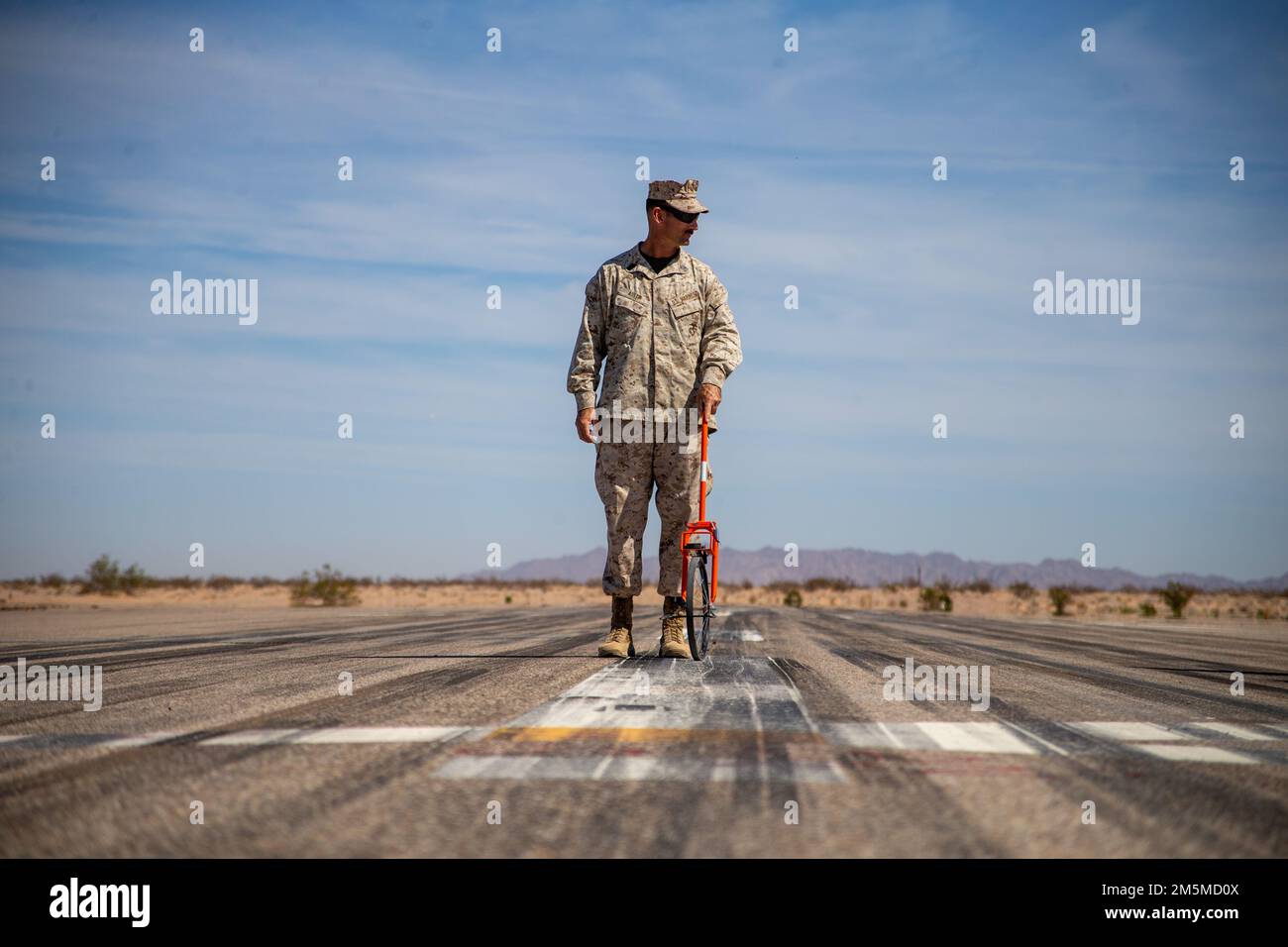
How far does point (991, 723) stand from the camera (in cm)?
427

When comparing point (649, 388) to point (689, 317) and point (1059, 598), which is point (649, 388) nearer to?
point (689, 317)

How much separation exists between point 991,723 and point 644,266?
423cm

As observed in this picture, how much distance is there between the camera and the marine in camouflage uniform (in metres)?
7.33

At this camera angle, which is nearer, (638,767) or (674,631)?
(638,767)

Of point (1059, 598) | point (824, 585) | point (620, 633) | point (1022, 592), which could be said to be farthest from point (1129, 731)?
point (824, 585)

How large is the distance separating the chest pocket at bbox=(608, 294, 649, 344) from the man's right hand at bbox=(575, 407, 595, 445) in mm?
535

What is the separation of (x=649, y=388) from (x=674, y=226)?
3.65ft

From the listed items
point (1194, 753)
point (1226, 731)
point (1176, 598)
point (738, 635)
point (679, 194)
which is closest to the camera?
point (1194, 753)

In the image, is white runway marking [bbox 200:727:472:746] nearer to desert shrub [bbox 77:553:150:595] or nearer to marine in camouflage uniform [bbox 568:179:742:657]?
marine in camouflage uniform [bbox 568:179:742:657]

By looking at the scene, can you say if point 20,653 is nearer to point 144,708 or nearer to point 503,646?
point 503,646

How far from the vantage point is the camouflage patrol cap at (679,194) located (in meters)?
7.25

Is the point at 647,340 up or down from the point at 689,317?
down

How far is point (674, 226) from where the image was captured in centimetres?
734
